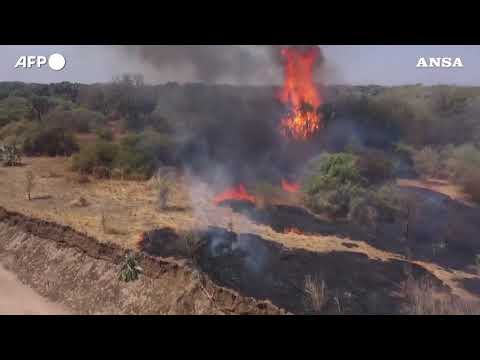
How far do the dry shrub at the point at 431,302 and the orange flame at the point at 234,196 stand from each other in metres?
10.1

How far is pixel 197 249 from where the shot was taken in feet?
49.5

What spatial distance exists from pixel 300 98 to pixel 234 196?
16084 millimetres

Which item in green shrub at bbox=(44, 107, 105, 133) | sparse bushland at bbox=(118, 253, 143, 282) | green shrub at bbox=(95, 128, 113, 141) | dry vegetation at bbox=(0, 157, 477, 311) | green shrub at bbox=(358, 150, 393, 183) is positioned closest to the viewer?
sparse bushland at bbox=(118, 253, 143, 282)

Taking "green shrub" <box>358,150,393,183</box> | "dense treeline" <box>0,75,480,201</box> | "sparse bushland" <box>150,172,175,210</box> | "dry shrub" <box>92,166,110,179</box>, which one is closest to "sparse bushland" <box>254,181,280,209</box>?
"dense treeline" <box>0,75,480,201</box>

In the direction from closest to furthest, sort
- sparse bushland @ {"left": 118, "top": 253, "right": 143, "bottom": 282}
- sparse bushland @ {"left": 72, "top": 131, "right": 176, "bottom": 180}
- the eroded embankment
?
1. the eroded embankment
2. sparse bushland @ {"left": 118, "top": 253, "right": 143, "bottom": 282}
3. sparse bushland @ {"left": 72, "top": 131, "right": 176, "bottom": 180}

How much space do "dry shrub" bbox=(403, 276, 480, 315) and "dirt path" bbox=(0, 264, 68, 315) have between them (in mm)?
12342

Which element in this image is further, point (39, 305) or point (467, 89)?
point (467, 89)

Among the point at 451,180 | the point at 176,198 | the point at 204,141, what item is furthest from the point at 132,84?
the point at 451,180

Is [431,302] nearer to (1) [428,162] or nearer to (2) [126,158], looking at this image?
(1) [428,162]

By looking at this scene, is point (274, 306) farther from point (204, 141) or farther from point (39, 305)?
point (204, 141)

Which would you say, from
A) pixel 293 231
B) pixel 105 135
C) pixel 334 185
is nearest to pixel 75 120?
pixel 105 135

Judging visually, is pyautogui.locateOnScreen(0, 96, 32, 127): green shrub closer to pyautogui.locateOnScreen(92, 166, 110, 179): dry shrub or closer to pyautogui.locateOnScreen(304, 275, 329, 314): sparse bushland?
pyautogui.locateOnScreen(92, 166, 110, 179): dry shrub

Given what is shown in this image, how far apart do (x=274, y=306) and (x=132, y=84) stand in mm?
43537

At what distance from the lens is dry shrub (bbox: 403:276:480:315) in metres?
13.1
